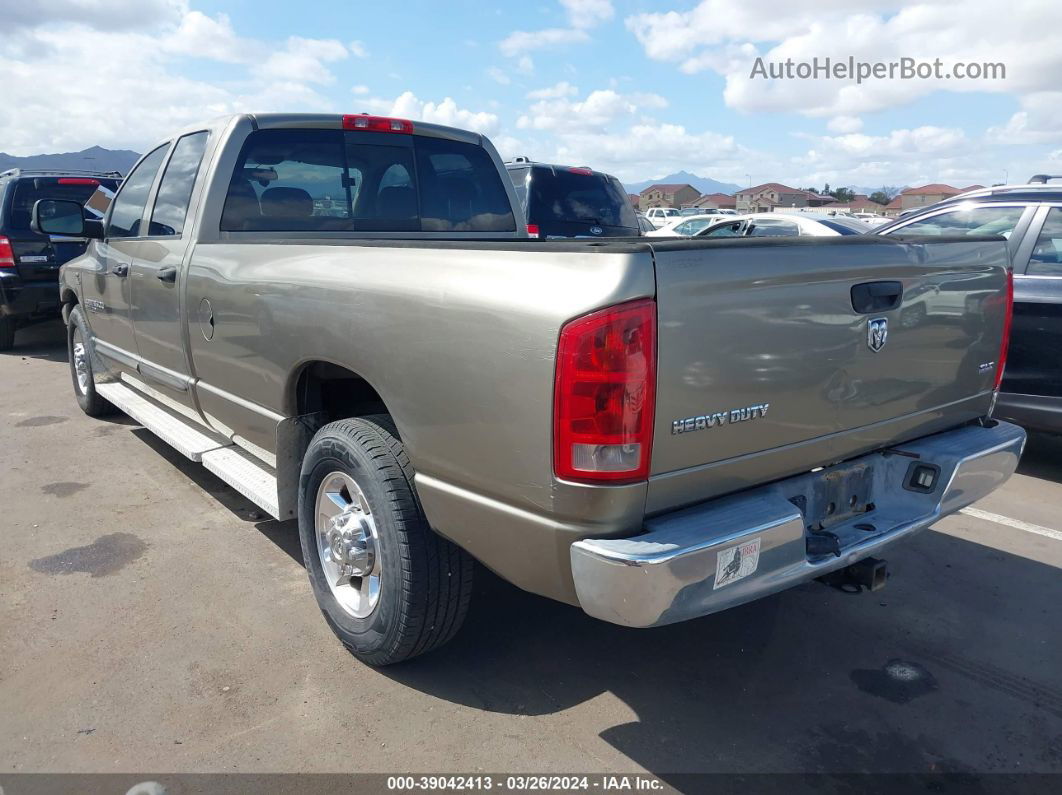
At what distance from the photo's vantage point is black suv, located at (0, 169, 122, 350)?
8703 mm

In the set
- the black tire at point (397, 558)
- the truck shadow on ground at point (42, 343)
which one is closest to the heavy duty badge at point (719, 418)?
the black tire at point (397, 558)

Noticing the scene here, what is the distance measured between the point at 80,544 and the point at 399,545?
2.34 meters

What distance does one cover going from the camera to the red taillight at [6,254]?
8664 millimetres

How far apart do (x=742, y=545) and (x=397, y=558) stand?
3.66 feet

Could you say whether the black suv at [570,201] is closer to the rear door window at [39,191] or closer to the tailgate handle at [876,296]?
the rear door window at [39,191]

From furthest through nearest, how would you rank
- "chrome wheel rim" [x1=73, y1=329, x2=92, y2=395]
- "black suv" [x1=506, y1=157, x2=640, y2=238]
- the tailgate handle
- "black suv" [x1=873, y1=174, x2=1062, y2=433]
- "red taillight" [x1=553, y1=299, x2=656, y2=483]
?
"black suv" [x1=506, y1=157, x2=640, y2=238] < "chrome wheel rim" [x1=73, y1=329, x2=92, y2=395] < "black suv" [x1=873, y1=174, x2=1062, y2=433] < the tailgate handle < "red taillight" [x1=553, y1=299, x2=656, y2=483]

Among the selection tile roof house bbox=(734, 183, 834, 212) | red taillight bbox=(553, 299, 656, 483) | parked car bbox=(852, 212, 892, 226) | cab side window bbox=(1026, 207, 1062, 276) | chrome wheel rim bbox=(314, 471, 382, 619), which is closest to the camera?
red taillight bbox=(553, 299, 656, 483)

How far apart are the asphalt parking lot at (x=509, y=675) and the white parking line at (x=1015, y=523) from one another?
16 cm

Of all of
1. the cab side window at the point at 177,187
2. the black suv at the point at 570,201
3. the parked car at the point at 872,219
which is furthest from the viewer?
the parked car at the point at 872,219

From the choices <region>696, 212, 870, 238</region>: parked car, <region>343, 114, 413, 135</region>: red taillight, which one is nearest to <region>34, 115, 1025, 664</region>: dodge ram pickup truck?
<region>343, 114, 413, 135</region>: red taillight

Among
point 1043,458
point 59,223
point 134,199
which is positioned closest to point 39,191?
point 59,223

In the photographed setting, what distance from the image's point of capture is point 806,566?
95.1 inches

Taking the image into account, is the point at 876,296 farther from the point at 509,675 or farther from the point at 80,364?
the point at 80,364

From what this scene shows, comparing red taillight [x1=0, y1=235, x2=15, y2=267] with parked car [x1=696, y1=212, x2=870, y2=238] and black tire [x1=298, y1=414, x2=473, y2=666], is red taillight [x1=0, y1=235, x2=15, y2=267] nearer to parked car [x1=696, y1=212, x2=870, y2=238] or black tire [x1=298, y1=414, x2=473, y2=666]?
black tire [x1=298, y1=414, x2=473, y2=666]
